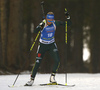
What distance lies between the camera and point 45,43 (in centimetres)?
1036

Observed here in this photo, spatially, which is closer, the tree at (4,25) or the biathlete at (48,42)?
the biathlete at (48,42)

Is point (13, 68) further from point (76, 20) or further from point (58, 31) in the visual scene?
point (76, 20)

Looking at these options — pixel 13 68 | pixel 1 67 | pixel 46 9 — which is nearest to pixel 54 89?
pixel 1 67

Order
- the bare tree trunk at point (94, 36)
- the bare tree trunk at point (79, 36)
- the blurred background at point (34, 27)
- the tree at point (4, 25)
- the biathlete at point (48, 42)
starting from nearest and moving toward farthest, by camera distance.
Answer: the biathlete at point (48, 42) < the blurred background at point (34, 27) < the tree at point (4, 25) < the bare tree trunk at point (94, 36) < the bare tree trunk at point (79, 36)

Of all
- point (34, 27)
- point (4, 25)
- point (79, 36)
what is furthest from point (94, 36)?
point (4, 25)

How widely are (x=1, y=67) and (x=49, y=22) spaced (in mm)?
7891

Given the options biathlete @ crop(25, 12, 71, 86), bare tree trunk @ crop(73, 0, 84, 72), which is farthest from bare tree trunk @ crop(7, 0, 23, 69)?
bare tree trunk @ crop(73, 0, 84, 72)

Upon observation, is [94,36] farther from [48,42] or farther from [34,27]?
[48,42]

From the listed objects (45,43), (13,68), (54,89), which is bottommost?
A: (13,68)

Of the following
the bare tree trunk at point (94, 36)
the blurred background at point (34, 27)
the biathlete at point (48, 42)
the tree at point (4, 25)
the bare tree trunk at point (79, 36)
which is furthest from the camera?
the bare tree trunk at point (79, 36)

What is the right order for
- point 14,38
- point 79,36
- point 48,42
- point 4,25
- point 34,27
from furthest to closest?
1. point 79,36
2. point 34,27
3. point 4,25
4. point 14,38
5. point 48,42

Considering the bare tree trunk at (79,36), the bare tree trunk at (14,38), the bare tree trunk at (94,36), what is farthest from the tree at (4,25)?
the bare tree trunk at (79,36)

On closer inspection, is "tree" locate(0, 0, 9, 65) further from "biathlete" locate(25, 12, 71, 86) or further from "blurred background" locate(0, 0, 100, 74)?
"biathlete" locate(25, 12, 71, 86)

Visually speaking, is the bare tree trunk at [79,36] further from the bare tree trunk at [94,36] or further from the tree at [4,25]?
the tree at [4,25]
